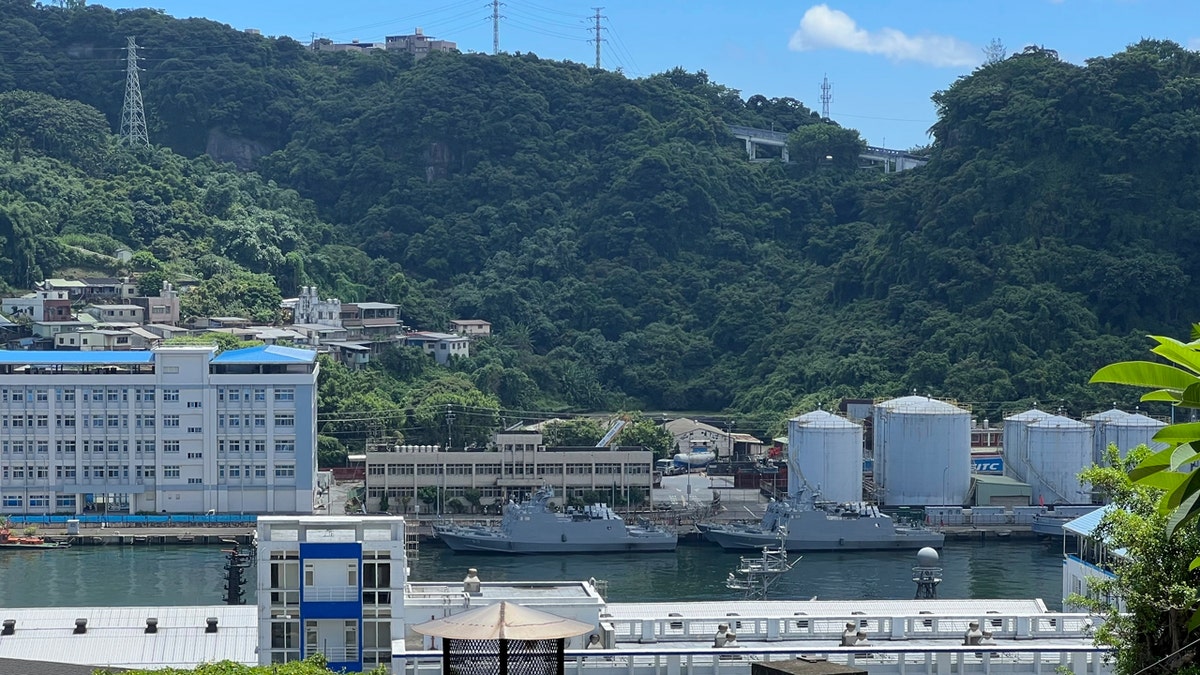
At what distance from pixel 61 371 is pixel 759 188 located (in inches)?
1758

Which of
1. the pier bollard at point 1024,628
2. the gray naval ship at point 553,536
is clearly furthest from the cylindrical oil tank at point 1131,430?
the pier bollard at point 1024,628

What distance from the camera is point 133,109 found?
89.5 metres

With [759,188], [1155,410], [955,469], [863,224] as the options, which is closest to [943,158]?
[863,224]

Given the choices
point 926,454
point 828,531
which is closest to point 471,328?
point 926,454

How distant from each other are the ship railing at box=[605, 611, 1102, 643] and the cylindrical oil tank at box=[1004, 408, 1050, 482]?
3193 cm

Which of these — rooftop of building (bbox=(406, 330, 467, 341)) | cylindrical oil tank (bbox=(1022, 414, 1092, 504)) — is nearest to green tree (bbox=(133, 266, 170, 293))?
rooftop of building (bbox=(406, 330, 467, 341))

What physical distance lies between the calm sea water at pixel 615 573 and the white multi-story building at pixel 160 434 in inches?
132

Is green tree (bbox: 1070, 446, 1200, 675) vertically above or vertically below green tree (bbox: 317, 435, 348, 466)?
above

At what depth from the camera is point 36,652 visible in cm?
2189

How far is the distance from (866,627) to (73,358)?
31.6 metres

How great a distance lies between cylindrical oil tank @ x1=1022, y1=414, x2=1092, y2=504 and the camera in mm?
54594

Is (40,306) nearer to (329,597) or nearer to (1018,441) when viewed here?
(1018,441)

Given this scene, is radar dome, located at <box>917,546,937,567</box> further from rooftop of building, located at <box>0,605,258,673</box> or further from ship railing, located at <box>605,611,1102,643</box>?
rooftop of building, located at <box>0,605,258,673</box>

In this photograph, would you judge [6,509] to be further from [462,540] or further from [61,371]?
[462,540]
